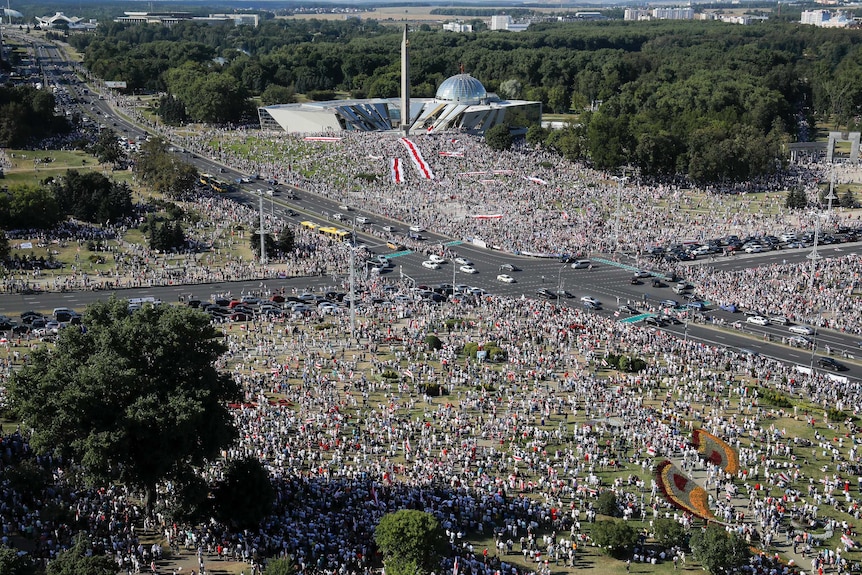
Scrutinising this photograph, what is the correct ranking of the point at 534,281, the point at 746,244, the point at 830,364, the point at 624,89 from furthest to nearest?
the point at 624,89 → the point at 746,244 → the point at 534,281 → the point at 830,364

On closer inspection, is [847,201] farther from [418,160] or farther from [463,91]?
[463,91]

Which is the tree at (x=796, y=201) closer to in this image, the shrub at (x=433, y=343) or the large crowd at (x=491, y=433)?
the large crowd at (x=491, y=433)

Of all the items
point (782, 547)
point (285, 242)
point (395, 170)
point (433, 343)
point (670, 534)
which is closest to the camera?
point (670, 534)

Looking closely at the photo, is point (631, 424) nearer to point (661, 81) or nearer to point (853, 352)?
point (853, 352)

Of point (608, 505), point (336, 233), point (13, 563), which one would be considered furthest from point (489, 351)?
point (336, 233)

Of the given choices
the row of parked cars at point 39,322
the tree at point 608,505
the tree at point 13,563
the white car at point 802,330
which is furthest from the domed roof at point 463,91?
the tree at point 13,563
